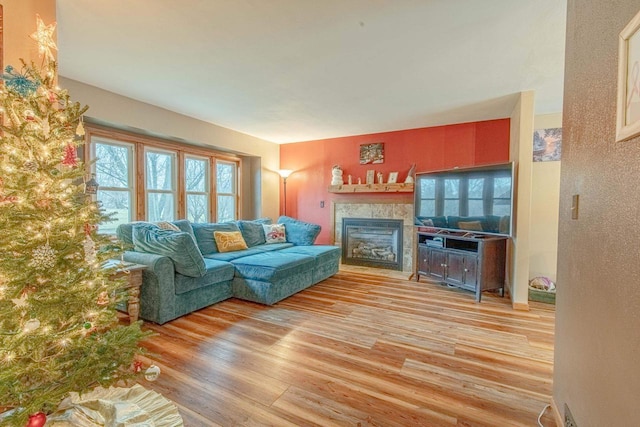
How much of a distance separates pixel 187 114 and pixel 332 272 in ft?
9.94

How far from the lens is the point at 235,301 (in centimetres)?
331

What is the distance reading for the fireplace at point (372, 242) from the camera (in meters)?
4.86

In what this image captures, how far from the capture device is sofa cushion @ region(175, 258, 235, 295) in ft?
9.18

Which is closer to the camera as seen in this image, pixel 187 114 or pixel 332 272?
pixel 187 114

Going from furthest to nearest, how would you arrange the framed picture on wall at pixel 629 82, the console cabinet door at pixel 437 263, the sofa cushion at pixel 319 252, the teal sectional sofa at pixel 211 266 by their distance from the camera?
1. the sofa cushion at pixel 319 252
2. the console cabinet door at pixel 437 263
3. the teal sectional sofa at pixel 211 266
4. the framed picture on wall at pixel 629 82

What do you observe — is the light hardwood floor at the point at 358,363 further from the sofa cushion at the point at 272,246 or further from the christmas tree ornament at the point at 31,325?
the sofa cushion at the point at 272,246

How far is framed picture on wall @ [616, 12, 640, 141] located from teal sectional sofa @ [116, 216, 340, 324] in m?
2.80

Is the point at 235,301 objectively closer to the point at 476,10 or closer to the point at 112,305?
the point at 112,305

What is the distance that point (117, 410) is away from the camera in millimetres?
1392

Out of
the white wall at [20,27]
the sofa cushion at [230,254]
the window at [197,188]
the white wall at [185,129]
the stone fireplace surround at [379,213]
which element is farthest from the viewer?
the stone fireplace surround at [379,213]

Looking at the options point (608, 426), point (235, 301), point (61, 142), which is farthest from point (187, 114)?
point (608, 426)

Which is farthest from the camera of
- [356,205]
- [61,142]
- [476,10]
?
[356,205]

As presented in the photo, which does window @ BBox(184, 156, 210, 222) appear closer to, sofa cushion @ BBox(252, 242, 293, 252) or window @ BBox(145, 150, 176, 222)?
window @ BBox(145, 150, 176, 222)

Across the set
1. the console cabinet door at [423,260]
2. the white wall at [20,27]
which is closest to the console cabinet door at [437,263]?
the console cabinet door at [423,260]
